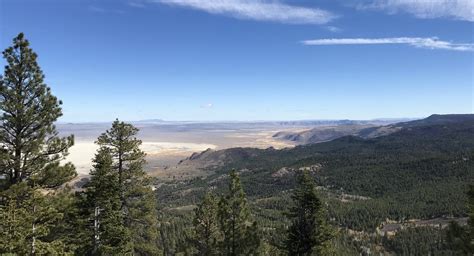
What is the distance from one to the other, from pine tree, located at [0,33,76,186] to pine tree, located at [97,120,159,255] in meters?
7.94

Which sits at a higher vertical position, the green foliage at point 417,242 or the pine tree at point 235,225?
the pine tree at point 235,225

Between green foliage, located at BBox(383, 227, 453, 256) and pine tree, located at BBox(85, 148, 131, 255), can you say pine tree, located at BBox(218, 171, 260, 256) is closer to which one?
pine tree, located at BBox(85, 148, 131, 255)

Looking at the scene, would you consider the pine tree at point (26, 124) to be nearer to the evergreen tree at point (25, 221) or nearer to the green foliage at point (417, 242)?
the evergreen tree at point (25, 221)

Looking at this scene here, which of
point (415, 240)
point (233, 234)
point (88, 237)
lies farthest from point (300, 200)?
point (415, 240)

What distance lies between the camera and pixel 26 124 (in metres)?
24.4

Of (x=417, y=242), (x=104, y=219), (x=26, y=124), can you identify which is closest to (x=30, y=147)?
(x=26, y=124)

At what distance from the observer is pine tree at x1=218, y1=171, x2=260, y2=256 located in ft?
125

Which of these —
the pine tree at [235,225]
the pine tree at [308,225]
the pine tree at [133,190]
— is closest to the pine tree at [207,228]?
the pine tree at [235,225]

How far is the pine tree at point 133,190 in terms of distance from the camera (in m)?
32.8

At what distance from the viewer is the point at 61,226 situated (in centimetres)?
2786

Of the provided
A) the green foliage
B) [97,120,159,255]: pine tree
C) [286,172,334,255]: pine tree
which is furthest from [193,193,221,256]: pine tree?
the green foliage

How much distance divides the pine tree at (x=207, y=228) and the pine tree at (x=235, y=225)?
995 millimetres

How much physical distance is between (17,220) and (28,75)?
9165mm

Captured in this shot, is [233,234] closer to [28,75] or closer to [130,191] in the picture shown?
[130,191]
